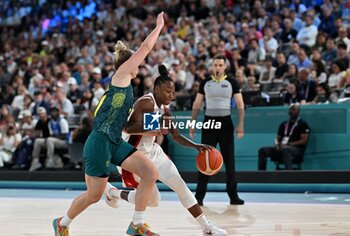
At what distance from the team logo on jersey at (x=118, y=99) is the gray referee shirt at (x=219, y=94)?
535 centimetres

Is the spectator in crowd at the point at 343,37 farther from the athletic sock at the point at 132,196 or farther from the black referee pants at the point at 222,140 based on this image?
the athletic sock at the point at 132,196

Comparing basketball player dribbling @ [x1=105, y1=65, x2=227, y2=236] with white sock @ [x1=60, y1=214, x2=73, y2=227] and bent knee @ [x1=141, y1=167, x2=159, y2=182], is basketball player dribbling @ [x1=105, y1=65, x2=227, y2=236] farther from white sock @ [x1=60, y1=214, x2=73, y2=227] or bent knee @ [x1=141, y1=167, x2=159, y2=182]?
white sock @ [x1=60, y1=214, x2=73, y2=227]

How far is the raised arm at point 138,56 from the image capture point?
27.6ft

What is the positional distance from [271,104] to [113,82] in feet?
30.8

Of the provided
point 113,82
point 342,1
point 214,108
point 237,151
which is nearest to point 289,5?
point 342,1

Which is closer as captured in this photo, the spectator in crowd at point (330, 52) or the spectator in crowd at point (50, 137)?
the spectator in crowd at point (330, 52)

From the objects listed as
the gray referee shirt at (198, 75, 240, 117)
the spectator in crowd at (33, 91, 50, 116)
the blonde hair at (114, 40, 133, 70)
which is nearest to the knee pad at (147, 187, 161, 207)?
the blonde hair at (114, 40, 133, 70)

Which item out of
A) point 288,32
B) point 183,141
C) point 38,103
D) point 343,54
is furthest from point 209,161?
point 38,103

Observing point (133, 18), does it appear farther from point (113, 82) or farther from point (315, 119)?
point (113, 82)

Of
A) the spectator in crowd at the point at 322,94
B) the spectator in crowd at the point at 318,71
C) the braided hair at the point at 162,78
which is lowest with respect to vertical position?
the spectator in crowd at the point at 322,94

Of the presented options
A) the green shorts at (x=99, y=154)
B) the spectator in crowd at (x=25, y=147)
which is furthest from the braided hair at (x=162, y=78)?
the spectator in crowd at (x=25, y=147)

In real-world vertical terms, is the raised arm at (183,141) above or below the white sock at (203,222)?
above

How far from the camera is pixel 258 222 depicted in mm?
10867

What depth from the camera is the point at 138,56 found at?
8.41m
